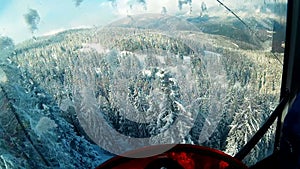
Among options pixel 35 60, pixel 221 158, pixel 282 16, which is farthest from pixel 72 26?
pixel 282 16

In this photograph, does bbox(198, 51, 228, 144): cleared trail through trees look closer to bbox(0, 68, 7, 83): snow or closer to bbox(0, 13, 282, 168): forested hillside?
bbox(0, 13, 282, 168): forested hillside

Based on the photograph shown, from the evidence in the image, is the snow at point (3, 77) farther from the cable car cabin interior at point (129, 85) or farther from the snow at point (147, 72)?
the snow at point (147, 72)

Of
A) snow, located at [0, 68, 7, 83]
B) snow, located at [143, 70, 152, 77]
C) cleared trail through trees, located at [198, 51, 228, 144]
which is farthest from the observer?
cleared trail through trees, located at [198, 51, 228, 144]

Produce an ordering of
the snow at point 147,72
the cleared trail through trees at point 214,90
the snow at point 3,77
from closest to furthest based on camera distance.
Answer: the snow at point 3,77
the snow at point 147,72
the cleared trail through trees at point 214,90

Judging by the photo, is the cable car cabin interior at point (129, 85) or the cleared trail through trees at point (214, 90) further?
the cleared trail through trees at point (214, 90)

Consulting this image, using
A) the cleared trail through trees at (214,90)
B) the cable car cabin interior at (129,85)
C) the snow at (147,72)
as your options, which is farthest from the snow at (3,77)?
the cleared trail through trees at (214,90)

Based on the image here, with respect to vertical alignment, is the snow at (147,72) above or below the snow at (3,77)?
below

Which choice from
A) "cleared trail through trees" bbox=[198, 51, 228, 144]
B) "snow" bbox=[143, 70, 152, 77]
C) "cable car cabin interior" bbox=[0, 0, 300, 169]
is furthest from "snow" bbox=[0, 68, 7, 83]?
"cleared trail through trees" bbox=[198, 51, 228, 144]

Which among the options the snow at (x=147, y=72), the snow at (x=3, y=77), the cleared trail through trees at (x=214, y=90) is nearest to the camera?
the snow at (x=3, y=77)

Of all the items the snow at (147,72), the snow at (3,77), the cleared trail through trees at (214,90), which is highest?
the snow at (3,77)
